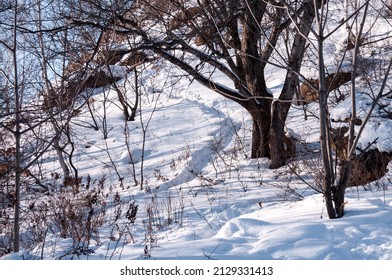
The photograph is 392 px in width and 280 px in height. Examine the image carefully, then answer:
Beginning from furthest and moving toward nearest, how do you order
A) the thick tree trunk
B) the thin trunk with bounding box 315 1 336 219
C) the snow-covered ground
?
the thick tree trunk → the thin trunk with bounding box 315 1 336 219 → the snow-covered ground

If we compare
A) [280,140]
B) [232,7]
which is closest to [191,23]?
[232,7]

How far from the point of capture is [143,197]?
8.12 m

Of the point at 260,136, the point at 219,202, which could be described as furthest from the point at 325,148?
the point at 260,136

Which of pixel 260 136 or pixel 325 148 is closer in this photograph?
pixel 325 148

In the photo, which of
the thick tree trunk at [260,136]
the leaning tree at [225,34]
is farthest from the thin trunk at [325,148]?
the thick tree trunk at [260,136]

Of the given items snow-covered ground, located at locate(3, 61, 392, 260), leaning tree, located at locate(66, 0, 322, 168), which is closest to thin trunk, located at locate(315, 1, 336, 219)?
snow-covered ground, located at locate(3, 61, 392, 260)

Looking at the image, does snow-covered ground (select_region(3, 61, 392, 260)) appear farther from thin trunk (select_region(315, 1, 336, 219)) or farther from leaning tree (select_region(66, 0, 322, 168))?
leaning tree (select_region(66, 0, 322, 168))

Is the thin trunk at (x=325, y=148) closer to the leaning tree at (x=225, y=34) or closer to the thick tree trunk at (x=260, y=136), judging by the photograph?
the leaning tree at (x=225, y=34)

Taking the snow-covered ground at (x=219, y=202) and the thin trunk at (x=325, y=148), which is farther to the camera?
the thin trunk at (x=325, y=148)

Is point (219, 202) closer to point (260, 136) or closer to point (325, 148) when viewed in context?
point (325, 148)

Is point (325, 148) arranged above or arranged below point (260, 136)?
below

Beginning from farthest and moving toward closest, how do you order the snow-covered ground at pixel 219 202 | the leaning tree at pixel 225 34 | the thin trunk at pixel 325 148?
1. the leaning tree at pixel 225 34
2. the thin trunk at pixel 325 148
3. the snow-covered ground at pixel 219 202

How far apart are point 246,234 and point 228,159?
5749 mm
